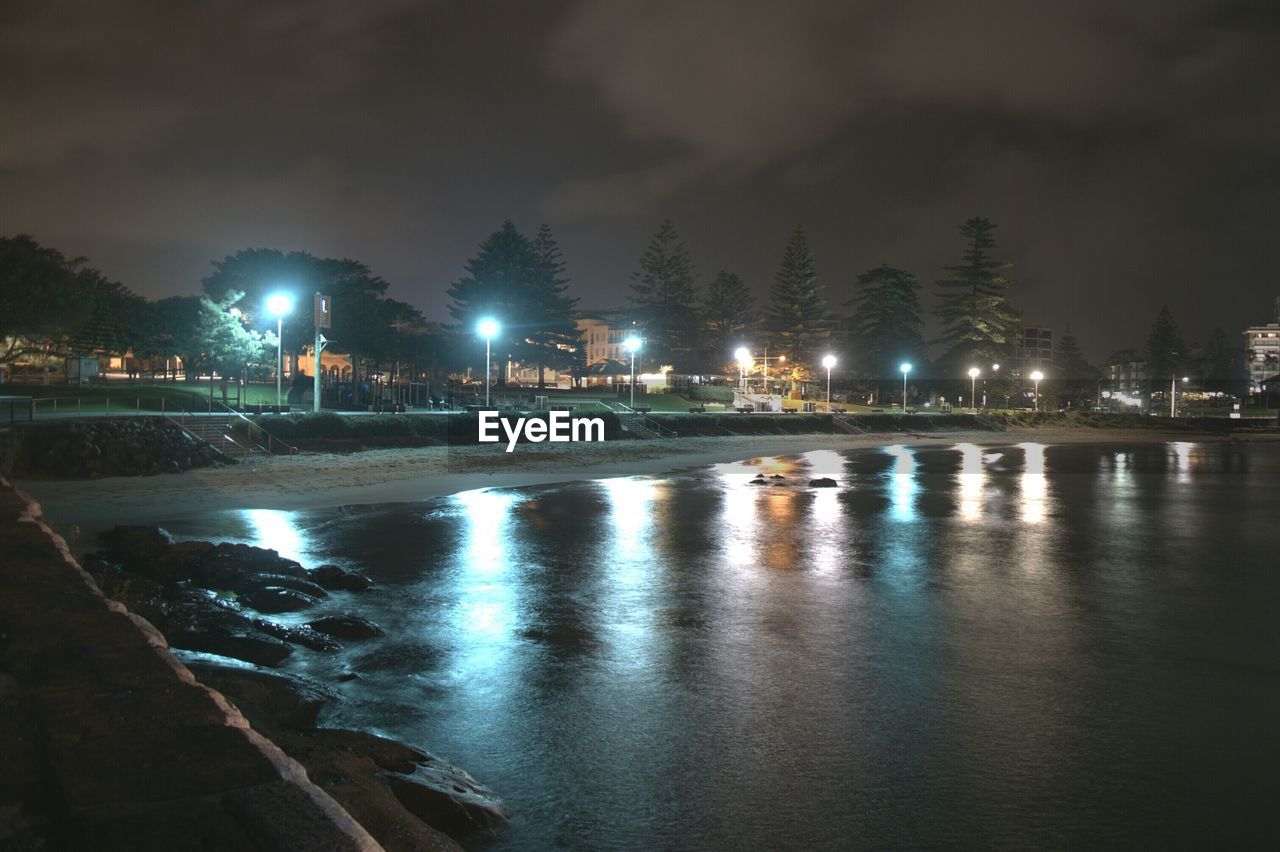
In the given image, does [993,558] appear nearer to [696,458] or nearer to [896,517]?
[896,517]

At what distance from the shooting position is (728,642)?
994cm

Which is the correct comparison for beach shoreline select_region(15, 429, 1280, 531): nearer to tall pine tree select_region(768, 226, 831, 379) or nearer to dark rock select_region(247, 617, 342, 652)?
dark rock select_region(247, 617, 342, 652)

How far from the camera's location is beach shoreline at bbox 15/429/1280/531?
18.9 metres

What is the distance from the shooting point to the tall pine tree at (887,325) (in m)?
82.7

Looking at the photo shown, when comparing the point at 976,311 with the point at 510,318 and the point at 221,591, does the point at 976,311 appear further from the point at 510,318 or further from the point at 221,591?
the point at 221,591

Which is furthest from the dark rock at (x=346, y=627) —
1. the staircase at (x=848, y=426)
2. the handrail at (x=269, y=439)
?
the staircase at (x=848, y=426)

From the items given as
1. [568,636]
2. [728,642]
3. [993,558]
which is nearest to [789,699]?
[728,642]

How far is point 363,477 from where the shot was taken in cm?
2591

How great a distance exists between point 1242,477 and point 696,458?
2205cm

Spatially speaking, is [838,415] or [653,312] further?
[653,312]

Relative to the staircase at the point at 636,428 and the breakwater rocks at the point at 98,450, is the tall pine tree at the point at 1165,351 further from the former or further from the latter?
the breakwater rocks at the point at 98,450

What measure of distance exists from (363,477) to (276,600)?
15484 mm

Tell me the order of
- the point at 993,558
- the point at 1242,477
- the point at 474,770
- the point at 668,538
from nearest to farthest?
1. the point at 474,770
2. the point at 993,558
3. the point at 668,538
4. the point at 1242,477

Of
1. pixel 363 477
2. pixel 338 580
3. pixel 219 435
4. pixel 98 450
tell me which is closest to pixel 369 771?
pixel 338 580
